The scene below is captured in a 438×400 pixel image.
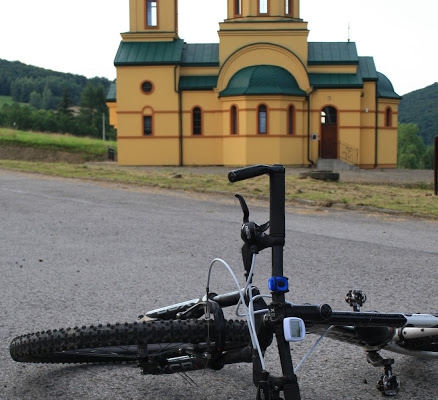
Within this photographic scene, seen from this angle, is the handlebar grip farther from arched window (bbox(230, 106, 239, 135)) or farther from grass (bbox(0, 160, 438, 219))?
arched window (bbox(230, 106, 239, 135))

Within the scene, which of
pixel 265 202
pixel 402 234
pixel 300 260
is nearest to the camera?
pixel 300 260

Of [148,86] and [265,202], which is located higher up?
[148,86]

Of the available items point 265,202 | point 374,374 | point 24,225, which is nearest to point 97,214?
point 24,225

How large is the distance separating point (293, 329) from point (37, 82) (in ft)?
565

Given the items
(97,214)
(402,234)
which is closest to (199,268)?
(402,234)

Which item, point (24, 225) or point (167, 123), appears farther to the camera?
point (167, 123)

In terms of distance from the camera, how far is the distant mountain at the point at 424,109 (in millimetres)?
132875

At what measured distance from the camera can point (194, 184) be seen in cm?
2306

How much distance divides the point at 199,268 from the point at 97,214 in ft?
21.5

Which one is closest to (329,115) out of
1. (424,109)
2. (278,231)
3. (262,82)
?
(262,82)

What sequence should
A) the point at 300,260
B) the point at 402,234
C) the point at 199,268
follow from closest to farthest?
the point at 199,268, the point at 300,260, the point at 402,234

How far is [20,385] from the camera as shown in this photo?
3.95 meters

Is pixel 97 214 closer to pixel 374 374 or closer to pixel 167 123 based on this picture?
pixel 374 374

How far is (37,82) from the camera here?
6590 inches
